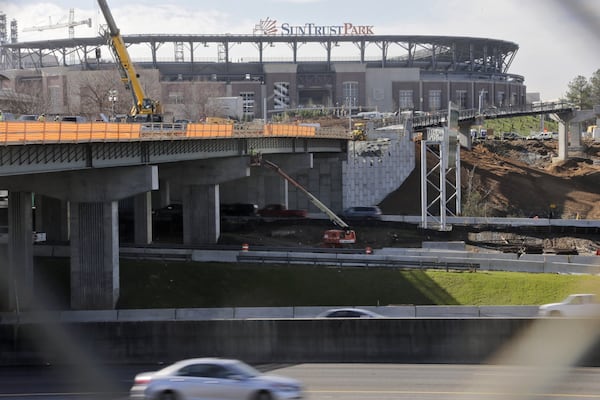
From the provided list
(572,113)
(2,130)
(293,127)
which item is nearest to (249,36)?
(572,113)

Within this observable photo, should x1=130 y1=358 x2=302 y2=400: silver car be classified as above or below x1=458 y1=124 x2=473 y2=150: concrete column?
below

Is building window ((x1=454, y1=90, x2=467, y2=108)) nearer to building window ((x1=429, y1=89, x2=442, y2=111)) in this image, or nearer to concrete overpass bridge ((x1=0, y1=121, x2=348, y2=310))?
building window ((x1=429, y1=89, x2=442, y2=111))

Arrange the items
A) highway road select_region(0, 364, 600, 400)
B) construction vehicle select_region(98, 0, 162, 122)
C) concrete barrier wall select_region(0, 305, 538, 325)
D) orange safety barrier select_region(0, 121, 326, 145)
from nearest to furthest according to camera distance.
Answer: highway road select_region(0, 364, 600, 400) < orange safety barrier select_region(0, 121, 326, 145) < concrete barrier wall select_region(0, 305, 538, 325) < construction vehicle select_region(98, 0, 162, 122)

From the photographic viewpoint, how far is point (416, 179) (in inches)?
2281

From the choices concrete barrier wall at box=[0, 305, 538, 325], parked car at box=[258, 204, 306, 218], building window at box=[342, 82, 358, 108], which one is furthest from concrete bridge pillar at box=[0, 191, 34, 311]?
building window at box=[342, 82, 358, 108]

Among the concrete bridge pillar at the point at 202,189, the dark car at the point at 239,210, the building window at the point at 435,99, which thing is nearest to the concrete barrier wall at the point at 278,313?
the concrete bridge pillar at the point at 202,189

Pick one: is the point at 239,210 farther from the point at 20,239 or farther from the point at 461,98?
the point at 461,98

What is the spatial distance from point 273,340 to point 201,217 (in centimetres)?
2344

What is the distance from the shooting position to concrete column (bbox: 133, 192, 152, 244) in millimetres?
39375

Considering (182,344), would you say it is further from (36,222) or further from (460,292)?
(36,222)

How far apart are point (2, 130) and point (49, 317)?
511 cm

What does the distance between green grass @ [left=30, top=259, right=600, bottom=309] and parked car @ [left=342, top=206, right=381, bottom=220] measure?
16.2m

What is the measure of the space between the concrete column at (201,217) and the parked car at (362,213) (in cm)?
965

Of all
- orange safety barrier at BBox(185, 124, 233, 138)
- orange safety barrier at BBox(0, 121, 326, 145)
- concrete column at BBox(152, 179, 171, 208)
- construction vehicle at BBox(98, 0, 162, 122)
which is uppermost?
construction vehicle at BBox(98, 0, 162, 122)
